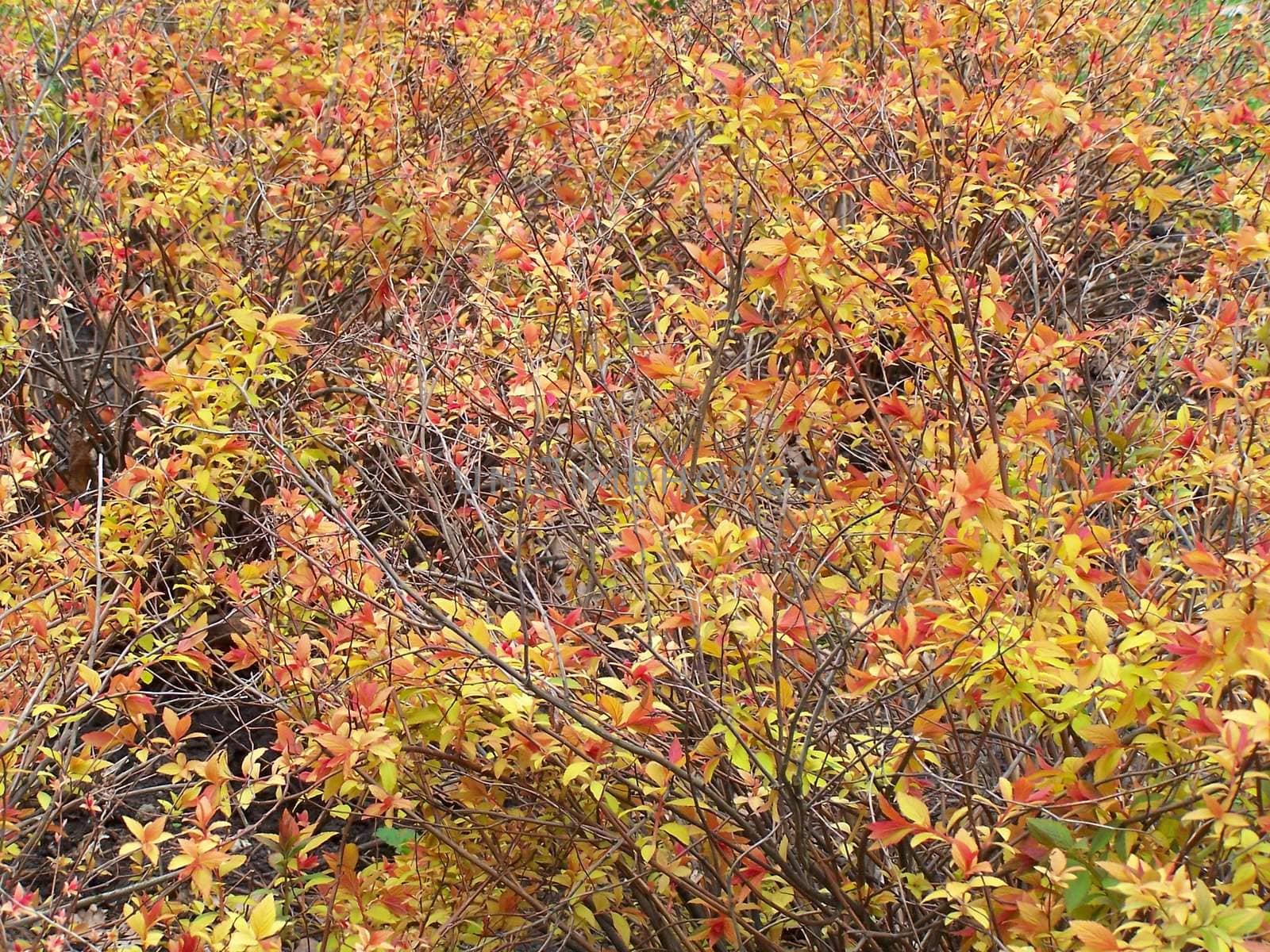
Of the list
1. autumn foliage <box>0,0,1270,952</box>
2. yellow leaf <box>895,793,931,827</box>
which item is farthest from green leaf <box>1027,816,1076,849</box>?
yellow leaf <box>895,793,931,827</box>

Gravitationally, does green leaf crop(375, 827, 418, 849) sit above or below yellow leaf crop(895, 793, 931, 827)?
below

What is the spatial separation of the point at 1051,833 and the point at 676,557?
845 mm

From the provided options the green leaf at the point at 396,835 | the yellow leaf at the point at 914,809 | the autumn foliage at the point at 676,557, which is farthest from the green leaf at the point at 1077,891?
the green leaf at the point at 396,835

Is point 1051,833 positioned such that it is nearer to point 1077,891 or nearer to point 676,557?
point 1077,891

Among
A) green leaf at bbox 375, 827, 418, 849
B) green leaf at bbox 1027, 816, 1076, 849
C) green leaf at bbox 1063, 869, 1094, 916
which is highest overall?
green leaf at bbox 1027, 816, 1076, 849

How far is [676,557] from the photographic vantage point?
8.23 ft

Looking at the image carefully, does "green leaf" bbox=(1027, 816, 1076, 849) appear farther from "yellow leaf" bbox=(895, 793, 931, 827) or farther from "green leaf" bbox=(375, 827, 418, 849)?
"green leaf" bbox=(375, 827, 418, 849)

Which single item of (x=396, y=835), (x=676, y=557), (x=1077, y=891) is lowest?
(x=396, y=835)

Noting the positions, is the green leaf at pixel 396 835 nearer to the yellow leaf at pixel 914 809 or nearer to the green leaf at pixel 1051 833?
the yellow leaf at pixel 914 809

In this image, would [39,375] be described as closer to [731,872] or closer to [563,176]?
[563,176]

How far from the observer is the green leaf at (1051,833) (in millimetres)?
2129

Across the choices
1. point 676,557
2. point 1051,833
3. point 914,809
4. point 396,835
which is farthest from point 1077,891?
point 396,835

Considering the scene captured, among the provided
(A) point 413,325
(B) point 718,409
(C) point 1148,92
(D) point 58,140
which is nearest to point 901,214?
(B) point 718,409

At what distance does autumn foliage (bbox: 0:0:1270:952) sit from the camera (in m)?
2.18
